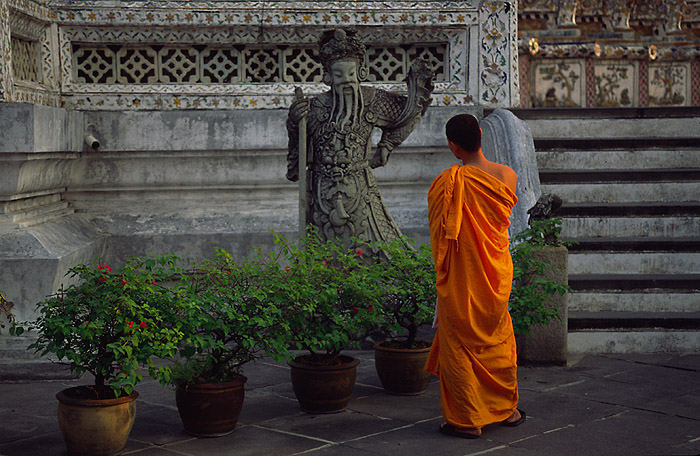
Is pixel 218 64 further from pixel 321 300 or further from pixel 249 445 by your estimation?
pixel 249 445

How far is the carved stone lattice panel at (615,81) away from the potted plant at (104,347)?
31.4 ft

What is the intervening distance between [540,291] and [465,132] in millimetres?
1857

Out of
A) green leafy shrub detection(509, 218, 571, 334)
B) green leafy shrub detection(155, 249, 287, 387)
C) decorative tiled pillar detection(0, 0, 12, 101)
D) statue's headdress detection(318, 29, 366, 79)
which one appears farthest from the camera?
decorative tiled pillar detection(0, 0, 12, 101)

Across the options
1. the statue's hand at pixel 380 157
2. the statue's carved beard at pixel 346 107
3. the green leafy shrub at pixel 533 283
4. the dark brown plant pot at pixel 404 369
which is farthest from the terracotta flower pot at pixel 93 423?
the statue's hand at pixel 380 157

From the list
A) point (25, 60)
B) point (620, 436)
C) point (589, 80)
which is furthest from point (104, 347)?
point (589, 80)

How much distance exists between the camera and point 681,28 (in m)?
13.4

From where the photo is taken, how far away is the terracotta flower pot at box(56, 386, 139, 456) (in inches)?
187

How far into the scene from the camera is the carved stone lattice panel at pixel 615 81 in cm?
1300

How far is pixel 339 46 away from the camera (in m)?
6.87

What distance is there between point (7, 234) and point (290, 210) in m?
2.68

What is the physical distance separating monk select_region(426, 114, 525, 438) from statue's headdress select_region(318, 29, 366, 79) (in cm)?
179

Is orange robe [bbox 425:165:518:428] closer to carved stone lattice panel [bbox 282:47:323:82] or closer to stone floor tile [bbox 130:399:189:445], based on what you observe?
stone floor tile [bbox 130:399:189:445]

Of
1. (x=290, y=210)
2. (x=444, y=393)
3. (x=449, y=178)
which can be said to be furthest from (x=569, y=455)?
(x=290, y=210)

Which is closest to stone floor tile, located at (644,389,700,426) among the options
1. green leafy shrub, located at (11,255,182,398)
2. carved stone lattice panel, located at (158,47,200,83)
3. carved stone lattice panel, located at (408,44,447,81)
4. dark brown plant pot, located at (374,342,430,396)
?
dark brown plant pot, located at (374,342,430,396)
